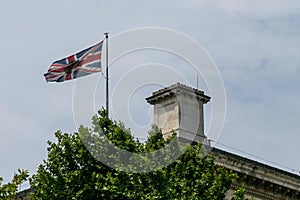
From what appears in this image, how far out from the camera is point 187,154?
41.5 meters

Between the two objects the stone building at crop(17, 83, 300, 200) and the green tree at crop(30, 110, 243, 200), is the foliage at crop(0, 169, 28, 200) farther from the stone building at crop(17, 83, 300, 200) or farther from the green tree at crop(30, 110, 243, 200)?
the stone building at crop(17, 83, 300, 200)

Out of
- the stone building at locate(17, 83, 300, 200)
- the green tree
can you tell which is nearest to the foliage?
the green tree

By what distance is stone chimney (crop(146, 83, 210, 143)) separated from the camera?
2095 inches

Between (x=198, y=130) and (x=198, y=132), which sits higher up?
(x=198, y=130)

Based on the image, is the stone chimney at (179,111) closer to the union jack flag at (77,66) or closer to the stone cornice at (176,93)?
the stone cornice at (176,93)

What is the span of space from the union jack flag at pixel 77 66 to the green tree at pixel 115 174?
3.46 metres

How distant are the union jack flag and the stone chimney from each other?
29.9 feet

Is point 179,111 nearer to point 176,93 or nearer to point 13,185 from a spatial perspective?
point 176,93

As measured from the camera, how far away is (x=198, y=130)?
53625mm

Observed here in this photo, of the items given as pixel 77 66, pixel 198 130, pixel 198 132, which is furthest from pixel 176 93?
pixel 77 66

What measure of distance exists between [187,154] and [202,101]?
1421cm

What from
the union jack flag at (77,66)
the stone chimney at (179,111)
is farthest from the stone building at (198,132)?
the union jack flag at (77,66)

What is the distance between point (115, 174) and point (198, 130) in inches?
566

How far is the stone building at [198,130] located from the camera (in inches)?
2046
